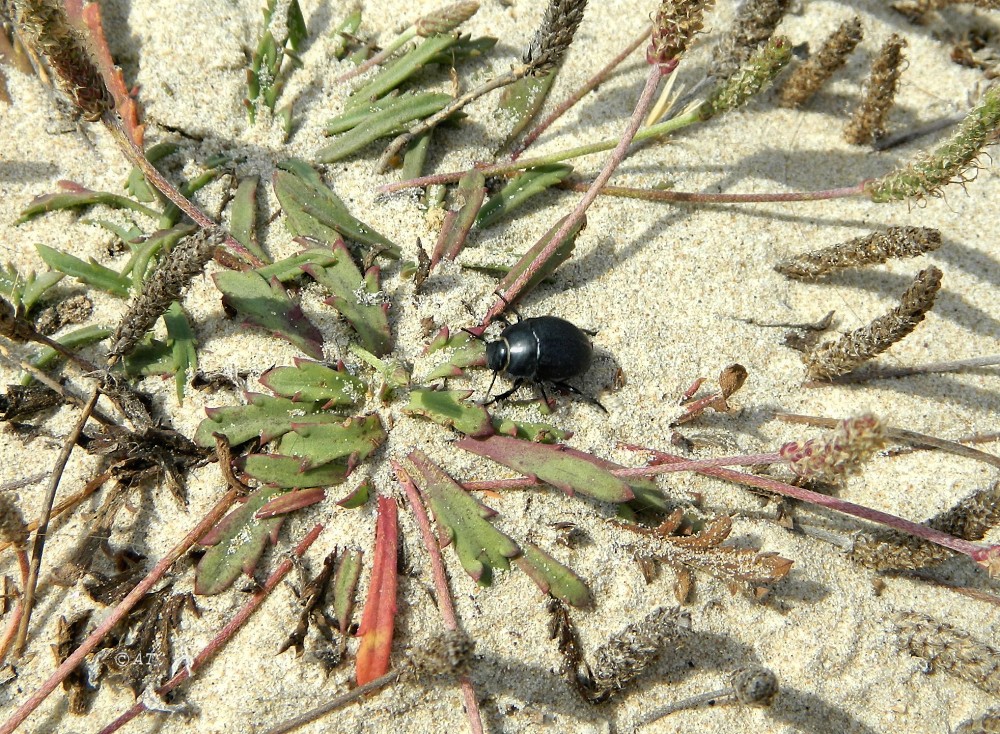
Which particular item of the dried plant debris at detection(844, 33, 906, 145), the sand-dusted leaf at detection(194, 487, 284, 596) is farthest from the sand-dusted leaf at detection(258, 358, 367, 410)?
the dried plant debris at detection(844, 33, 906, 145)

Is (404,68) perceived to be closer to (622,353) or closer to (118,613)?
(622,353)

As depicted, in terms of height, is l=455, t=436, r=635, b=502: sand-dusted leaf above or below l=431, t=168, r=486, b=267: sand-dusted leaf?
below

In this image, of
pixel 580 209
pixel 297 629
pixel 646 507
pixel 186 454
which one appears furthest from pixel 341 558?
pixel 580 209

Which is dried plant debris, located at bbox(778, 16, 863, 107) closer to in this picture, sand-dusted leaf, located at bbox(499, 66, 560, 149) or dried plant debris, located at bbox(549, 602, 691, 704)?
sand-dusted leaf, located at bbox(499, 66, 560, 149)

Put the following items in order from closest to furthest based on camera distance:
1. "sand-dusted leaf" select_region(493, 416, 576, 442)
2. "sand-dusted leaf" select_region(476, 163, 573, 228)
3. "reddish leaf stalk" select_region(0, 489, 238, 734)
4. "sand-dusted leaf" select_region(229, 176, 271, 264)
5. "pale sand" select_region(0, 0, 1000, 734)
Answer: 1. "reddish leaf stalk" select_region(0, 489, 238, 734)
2. "pale sand" select_region(0, 0, 1000, 734)
3. "sand-dusted leaf" select_region(493, 416, 576, 442)
4. "sand-dusted leaf" select_region(229, 176, 271, 264)
5. "sand-dusted leaf" select_region(476, 163, 573, 228)

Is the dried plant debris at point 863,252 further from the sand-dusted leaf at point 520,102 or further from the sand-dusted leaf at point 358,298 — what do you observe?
the sand-dusted leaf at point 358,298

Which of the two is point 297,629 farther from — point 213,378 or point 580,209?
point 580,209
